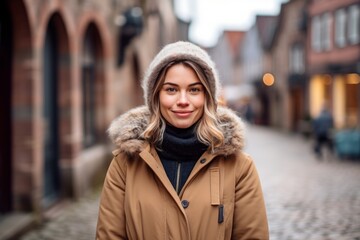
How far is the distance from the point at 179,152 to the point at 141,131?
224mm

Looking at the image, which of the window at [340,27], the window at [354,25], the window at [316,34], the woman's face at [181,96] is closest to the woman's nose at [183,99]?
the woman's face at [181,96]

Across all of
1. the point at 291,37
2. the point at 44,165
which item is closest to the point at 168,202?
the point at 44,165

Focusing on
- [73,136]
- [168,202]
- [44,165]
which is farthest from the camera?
[73,136]

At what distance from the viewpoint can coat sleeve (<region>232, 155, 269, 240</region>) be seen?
2219 mm

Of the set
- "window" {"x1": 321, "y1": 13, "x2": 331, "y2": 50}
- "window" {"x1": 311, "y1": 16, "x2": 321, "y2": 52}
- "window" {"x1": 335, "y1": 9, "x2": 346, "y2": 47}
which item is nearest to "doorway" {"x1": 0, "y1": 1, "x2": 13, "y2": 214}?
"window" {"x1": 335, "y1": 9, "x2": 346, "y2": 47}

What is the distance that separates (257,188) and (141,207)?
1.69 ft

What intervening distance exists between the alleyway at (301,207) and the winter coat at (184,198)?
13.0ft

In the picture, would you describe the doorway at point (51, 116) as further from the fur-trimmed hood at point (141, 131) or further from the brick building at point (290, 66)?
the brick building at point (290, 66)

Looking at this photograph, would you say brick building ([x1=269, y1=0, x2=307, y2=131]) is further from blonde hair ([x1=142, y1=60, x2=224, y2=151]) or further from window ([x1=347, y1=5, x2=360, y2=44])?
blonde hair ([x1=142, y1=60, x2=224, y2=151])

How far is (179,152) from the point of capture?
225 centimetres

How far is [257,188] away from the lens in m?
2.26

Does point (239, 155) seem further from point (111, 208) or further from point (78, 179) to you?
point (78, 179)

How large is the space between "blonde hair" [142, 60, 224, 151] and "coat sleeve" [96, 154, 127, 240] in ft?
0.65

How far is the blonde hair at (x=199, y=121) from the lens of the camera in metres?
2.23
